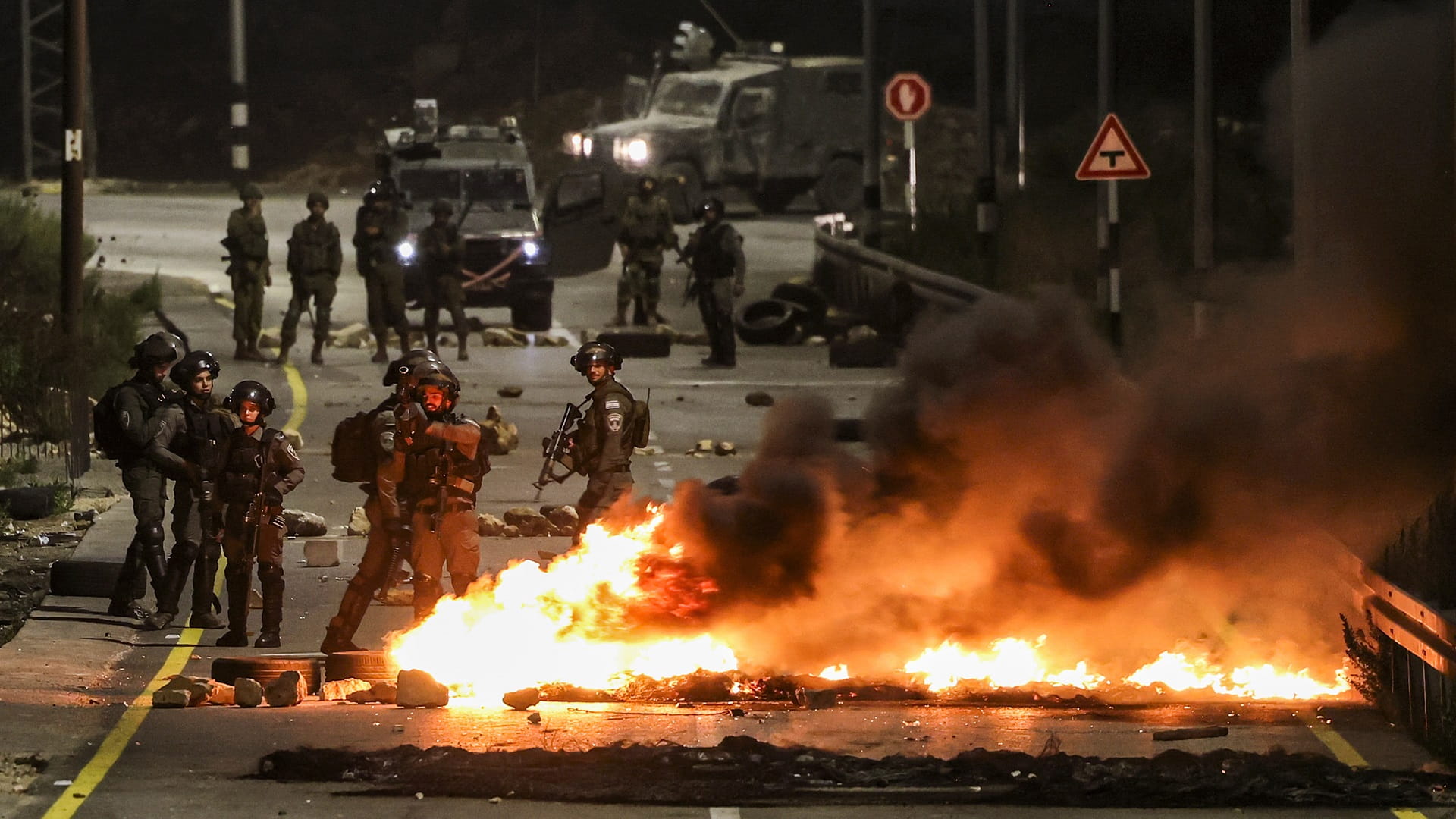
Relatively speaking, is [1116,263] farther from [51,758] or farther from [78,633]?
[51,758]

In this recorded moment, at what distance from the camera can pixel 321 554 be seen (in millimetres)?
14375

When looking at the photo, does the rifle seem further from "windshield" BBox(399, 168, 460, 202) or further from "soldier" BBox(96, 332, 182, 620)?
"windshield" BBox(399, 168, 460, 202)

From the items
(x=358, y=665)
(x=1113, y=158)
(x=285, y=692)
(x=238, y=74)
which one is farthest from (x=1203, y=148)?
(x=238, y=74)

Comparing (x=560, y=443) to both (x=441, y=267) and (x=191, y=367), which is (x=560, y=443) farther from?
(x=441, y=267)

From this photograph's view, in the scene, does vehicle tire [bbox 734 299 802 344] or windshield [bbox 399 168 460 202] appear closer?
vehicle tire [bbox 734 299 802 344]

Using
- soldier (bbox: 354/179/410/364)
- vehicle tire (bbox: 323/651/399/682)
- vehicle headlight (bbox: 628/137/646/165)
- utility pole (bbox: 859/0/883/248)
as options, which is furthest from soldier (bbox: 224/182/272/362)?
vehicle headlight (bbox: 628/137/646/165)

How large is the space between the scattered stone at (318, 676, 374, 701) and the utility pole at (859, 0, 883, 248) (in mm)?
20944

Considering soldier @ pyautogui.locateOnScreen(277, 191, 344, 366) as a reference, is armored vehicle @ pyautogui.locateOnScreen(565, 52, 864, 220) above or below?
above

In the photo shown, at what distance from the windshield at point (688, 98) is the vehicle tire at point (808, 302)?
36.3 ft

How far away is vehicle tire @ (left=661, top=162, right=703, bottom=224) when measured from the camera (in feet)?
119

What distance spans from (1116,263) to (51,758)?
14.8 meters

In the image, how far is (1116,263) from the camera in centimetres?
2244

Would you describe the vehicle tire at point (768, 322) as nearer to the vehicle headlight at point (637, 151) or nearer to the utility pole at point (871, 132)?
the utility pole at point (871, 132)

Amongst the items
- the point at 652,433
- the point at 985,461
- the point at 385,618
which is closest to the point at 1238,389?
the point at 985,461
